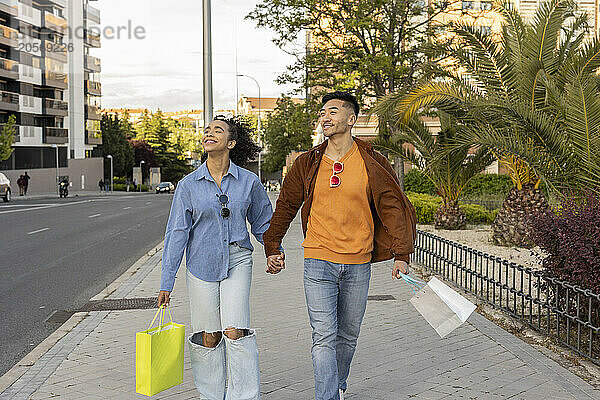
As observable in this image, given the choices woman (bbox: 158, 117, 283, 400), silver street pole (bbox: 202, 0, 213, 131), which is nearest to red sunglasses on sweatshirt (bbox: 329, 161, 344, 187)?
woman (bbox: 158, 117, 283, 400)

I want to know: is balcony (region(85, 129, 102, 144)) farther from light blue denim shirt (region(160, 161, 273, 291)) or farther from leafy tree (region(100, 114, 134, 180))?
light blue denim shirt (region(160, 161, 273, 291))

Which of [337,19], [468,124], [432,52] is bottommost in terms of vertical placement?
[468,124]

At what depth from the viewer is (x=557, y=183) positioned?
1104cm

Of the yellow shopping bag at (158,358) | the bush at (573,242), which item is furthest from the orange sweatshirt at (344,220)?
the bush at (573,242)

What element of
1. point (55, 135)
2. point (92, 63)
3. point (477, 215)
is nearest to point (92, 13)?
point (92, 63)

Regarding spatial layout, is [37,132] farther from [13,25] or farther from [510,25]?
[510,25]

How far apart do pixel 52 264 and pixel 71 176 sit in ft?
214

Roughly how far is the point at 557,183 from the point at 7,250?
11.1 meters

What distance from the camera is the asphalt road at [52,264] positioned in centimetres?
785

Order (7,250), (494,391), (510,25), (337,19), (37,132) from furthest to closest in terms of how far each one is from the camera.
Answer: (37,132) < (337,19) < (7,250) < (510,25) < (494,391)

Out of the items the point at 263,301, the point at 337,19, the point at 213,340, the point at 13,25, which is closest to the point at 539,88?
the point at 263,301

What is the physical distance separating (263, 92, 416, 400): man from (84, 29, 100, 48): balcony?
78.4 m

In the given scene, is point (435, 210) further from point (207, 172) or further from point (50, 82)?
point (50, 82)

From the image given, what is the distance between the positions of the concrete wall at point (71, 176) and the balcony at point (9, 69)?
7885 millimetres
